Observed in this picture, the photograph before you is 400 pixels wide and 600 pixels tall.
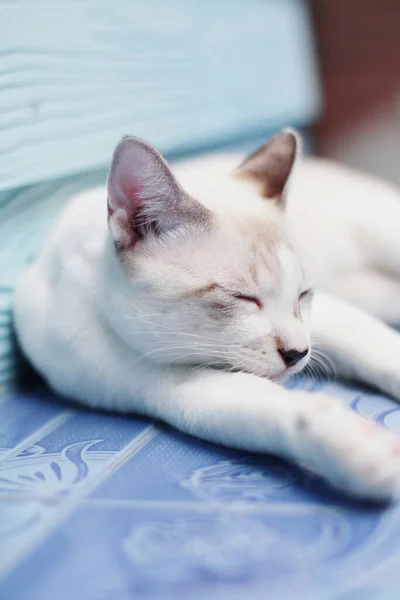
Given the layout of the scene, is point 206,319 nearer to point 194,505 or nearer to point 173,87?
point 194,505

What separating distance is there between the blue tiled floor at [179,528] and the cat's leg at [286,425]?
42 millimetres

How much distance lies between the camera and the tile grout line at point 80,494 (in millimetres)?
863

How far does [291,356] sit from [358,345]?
0.30 meters

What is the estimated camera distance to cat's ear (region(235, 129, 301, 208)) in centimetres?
147

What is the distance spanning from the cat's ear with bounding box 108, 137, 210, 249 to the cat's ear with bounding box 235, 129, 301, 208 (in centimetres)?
31

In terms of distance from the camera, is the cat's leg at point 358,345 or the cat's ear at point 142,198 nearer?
the cat's ear at point 142,198

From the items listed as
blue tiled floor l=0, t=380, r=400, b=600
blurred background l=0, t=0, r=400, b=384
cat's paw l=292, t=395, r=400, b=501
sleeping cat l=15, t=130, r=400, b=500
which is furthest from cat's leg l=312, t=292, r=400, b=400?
blurred background l=0, t=0, r=400, b=384

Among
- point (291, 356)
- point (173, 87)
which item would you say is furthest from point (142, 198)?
point (173, 87)

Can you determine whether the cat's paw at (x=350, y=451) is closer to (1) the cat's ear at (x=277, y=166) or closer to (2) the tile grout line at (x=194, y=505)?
(2) the tile grout line at (x=194, y=505)

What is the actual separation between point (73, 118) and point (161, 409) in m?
0.88

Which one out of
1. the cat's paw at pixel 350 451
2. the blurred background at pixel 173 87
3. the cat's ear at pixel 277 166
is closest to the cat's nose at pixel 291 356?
the cat's paw at pixel 350 451

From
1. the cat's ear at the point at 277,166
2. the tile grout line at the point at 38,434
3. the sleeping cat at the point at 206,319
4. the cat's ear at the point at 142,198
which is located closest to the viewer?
the sleeping cat at the point at 206,319

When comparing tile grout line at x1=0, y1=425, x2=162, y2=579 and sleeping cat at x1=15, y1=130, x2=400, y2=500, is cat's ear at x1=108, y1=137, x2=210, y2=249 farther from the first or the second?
tile grout line at x1=0, y1=425, x2=162, y2=579

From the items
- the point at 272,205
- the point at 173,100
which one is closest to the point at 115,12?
the point at 173,100
